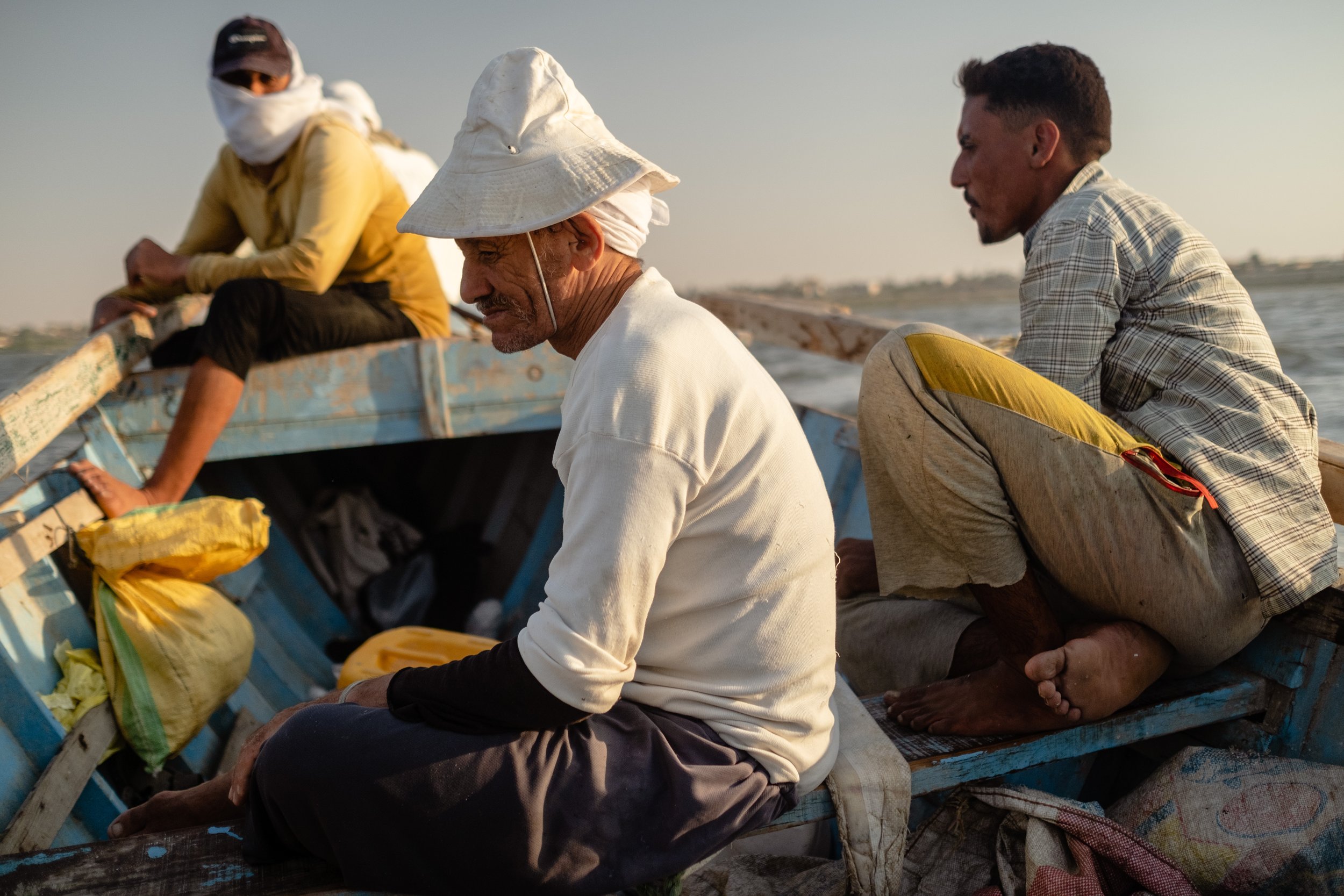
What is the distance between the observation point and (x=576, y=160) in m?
1.29

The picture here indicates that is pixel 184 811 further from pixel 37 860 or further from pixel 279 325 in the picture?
pixel 279 325

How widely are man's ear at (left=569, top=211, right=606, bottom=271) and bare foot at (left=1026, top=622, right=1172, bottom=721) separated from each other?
98 centimetres

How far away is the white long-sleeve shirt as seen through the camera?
3.82 ft

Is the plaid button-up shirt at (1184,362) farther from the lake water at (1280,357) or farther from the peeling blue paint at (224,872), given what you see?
the lake water at (1280,357)

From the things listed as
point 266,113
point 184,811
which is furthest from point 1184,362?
point 266,113

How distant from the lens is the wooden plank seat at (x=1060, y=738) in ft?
5.22

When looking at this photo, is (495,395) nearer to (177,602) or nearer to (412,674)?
(177,602)

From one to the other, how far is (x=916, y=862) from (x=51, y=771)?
5.69 feet

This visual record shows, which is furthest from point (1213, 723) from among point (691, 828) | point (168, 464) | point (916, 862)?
point (168, 464)

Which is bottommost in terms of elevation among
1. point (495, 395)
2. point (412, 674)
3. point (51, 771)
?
point (51, 771)

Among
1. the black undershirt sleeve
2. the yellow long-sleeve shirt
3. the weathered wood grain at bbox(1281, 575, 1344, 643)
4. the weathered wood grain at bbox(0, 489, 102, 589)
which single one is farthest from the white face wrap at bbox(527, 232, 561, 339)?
the yellow long-sleeve shirt

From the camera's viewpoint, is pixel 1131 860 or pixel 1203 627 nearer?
pixel 1131 860

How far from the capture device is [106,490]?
2.57 m

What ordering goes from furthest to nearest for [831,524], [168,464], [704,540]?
[168,464] < [831,524] < [704,540]
